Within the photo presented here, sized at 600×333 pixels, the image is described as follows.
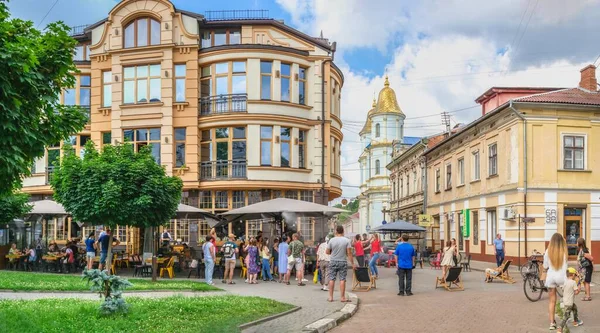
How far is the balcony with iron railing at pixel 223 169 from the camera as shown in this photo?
31781 mm

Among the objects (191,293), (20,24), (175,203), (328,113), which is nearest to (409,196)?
(328,113)

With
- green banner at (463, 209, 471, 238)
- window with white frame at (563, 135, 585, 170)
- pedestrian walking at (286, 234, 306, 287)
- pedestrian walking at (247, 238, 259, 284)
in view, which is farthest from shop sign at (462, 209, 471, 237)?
pedestrian walking at (247, 238, 259, 284)

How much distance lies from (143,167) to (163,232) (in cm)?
1008

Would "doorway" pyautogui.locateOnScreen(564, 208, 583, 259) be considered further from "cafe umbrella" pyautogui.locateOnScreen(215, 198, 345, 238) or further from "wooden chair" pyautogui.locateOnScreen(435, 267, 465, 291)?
"cafe umbrella" pyautogui.locateOnScreen(215, 198, 345, 238)

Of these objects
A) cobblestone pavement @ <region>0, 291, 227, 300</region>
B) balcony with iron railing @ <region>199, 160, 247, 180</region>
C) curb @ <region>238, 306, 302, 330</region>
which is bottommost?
cobblestone pavement @ <region>0, 291, 227, 300</region>

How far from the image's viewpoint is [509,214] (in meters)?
31.0

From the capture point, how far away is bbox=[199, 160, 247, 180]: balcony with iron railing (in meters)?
31.8

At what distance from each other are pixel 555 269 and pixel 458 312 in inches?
123

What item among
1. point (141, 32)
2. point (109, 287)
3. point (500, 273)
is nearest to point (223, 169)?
point (141, 32)

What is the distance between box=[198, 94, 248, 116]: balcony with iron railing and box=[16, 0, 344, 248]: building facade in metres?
0.05

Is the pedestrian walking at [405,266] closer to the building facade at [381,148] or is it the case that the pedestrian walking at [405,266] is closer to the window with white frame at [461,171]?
the window with white frame at [461,171]

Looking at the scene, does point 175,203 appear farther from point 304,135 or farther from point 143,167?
point 304,135

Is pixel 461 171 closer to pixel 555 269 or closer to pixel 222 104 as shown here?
pixel 222 104

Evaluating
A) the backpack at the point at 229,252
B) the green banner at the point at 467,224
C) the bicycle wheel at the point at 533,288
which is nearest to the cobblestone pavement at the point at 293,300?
the backpack at the point at 229,252
